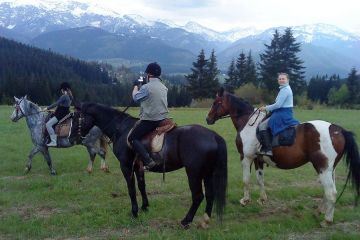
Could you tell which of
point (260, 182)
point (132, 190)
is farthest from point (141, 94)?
point (260, 182)

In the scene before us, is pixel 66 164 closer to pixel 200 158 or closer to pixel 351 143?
pixel 200 158

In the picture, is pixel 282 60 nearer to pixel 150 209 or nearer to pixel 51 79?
pixel 150 209

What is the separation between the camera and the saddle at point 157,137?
8.41 m

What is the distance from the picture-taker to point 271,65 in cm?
6069

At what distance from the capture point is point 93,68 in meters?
164

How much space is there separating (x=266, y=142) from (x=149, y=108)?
2978mm

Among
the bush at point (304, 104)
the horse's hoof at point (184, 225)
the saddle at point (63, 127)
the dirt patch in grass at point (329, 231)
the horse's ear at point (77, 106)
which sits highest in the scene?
the horse's ear at point (77, 106)

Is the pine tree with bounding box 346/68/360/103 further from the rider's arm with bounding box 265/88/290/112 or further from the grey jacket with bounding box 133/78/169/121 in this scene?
the grey jacket with bounding box 133/78/169/121

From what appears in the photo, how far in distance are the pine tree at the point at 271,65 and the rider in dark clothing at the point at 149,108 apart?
5314cm


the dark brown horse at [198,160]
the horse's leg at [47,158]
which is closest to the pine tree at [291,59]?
the horse's leg at [47,158]

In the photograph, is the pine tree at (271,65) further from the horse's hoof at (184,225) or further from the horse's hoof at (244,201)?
the horse's hoof at (184,225)

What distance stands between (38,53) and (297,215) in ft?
595

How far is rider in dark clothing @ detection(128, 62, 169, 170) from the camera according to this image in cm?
834

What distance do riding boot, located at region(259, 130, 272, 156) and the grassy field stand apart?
150cm
